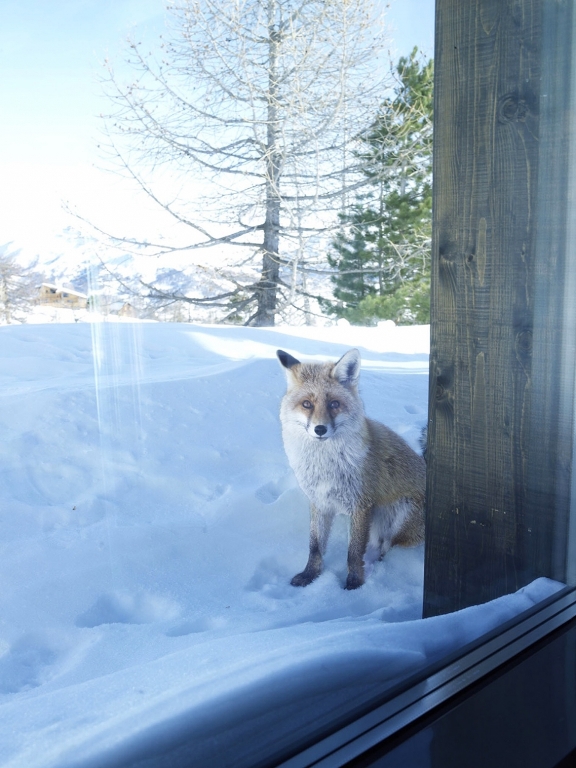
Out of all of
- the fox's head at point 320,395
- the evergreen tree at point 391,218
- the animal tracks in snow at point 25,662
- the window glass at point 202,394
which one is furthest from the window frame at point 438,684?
the evergreen tree at point 391,218

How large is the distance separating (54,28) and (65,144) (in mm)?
179

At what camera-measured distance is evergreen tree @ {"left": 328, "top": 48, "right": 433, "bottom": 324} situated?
1475mm

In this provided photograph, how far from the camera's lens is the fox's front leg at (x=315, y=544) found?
4.73 feet

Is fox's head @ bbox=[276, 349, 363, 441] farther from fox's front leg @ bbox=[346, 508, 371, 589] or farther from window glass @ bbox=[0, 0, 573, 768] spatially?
fox's front leg @ bbox=[346, 508, 371, 589]

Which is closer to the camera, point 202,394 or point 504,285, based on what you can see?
point 504,285

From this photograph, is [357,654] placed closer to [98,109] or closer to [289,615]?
[289,615]

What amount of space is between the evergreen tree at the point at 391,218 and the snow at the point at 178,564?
72 millimetres

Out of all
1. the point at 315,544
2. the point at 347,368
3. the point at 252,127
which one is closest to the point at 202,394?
the point at 347,368

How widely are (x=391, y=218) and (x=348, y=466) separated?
1.98 feet

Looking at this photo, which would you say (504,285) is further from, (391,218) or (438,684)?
(438,684)

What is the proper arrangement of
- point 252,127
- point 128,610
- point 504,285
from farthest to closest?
point 252,127
point 504,285
point 128,610

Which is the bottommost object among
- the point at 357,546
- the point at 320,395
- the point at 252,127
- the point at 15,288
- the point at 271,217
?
the point at 357,546

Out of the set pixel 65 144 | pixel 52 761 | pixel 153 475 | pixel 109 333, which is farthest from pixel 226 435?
pixel 52 761

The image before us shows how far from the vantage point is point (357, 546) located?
1.54 metres
